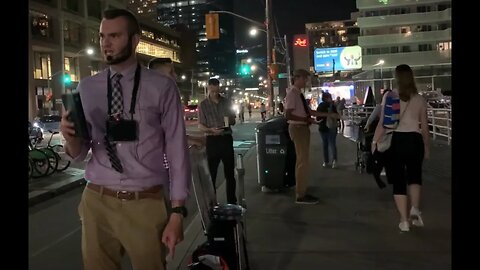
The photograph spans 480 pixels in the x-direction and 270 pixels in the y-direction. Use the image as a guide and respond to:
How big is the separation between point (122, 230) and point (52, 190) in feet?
30.2

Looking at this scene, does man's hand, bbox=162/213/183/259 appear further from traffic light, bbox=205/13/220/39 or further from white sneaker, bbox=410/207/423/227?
traffic light, bbox=205/13/220/39

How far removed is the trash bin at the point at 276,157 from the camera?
31.4 feet

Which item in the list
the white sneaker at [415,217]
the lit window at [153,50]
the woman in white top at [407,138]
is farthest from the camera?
the lit window at [153,50]

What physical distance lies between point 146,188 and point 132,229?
229 millimetres

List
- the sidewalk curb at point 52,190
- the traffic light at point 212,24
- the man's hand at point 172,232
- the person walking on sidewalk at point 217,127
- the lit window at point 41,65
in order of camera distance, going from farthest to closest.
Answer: the lit window at point 41,65, the traffic light at point 212,24, the sidewalk curb at point 52,190, the person walking on sidewalk at point 217,127, the man's hand at point 172,232

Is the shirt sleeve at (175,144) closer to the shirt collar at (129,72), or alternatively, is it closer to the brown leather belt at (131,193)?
the brown leather belt at (131,193)

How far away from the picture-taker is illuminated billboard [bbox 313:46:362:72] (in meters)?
64.2

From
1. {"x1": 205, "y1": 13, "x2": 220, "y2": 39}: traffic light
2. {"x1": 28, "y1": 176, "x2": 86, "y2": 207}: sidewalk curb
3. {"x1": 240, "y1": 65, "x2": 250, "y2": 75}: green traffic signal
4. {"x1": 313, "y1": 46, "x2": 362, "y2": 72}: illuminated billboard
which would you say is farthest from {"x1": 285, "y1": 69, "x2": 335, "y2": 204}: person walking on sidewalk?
{"x1": 313, "y1": 46, "x2": 362, "y2": 72}: illuminated billboard

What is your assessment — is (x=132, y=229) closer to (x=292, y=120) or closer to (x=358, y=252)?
(x=358, y=252)

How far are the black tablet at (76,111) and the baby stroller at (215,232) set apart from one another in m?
1.60

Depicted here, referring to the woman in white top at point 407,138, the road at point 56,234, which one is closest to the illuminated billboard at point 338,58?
the road at point 56,234

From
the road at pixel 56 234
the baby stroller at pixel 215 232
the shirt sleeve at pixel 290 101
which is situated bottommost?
the road at pixel 56 234

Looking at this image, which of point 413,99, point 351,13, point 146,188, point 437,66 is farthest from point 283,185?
point 351,13

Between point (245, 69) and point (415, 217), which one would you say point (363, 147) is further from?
point (245, 69)
